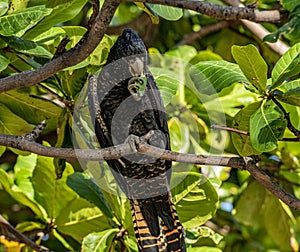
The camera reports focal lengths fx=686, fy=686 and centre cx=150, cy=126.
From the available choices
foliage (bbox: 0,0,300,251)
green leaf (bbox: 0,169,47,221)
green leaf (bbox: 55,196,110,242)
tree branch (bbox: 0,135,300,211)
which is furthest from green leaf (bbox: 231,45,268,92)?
green leaf (bbox: 0,169,47,221)

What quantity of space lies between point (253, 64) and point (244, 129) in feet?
0.51

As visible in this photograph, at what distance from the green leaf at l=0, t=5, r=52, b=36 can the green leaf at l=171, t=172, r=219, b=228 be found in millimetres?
544

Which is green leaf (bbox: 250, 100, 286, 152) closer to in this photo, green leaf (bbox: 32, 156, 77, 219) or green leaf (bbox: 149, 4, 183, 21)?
green leaf (bbox: 149, 4, 183, 21)

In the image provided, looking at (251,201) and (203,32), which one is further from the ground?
(203,32)

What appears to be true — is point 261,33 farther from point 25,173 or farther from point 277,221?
point 25,173

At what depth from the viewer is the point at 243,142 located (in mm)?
1505

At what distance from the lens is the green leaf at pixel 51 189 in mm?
1979

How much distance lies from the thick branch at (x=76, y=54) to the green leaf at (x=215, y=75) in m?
0.45

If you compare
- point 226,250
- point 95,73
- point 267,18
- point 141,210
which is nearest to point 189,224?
point 141,210

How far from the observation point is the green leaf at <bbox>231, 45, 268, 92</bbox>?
1444mm

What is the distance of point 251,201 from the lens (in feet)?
7.43

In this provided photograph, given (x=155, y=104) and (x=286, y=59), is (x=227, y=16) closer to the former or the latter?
(x=286, y=59)

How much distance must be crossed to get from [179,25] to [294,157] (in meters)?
0.86

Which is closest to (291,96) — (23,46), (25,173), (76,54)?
(76,54)
